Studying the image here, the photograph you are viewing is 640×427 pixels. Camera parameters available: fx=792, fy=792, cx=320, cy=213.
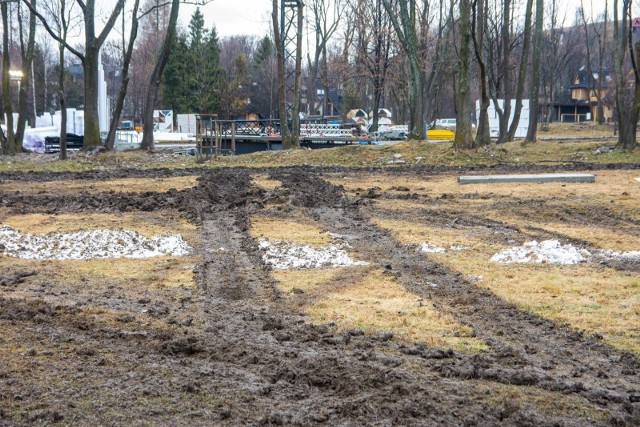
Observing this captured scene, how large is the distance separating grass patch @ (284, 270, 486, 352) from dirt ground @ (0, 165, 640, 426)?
12cm

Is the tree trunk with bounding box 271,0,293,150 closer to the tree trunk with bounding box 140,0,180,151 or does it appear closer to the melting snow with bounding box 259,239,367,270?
the tree trunk with bounding box 140,0,180,151

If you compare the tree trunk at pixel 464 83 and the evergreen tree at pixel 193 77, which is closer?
the tree trunk at pixel 464 83

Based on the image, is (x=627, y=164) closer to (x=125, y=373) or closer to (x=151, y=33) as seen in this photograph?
(x=125, y=373)

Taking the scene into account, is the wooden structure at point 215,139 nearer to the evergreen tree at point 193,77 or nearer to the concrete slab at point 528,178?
the concrete slab at point 528,178

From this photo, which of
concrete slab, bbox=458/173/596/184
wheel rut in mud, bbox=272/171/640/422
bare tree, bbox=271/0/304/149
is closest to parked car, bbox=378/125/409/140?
bare tree, bbox=271/0/304/149

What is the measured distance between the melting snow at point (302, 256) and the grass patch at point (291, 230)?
0.98 ft

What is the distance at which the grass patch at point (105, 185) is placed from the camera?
745 inches

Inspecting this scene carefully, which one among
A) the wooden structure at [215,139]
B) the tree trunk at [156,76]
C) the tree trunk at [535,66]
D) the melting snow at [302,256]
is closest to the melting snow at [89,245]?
the melting snow at [302,256]

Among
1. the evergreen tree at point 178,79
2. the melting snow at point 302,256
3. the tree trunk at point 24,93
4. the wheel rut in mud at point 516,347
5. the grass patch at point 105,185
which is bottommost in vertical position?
the wheel rut in mud at point 516,347

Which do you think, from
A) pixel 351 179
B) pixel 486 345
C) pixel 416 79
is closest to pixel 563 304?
pixel 486 345

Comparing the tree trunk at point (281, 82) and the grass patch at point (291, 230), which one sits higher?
the tree trunk at point (281, 82)

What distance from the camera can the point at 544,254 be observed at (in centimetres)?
1046

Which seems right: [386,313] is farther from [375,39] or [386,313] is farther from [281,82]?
[375,39]

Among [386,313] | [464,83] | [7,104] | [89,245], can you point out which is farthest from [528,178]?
[7,104]
